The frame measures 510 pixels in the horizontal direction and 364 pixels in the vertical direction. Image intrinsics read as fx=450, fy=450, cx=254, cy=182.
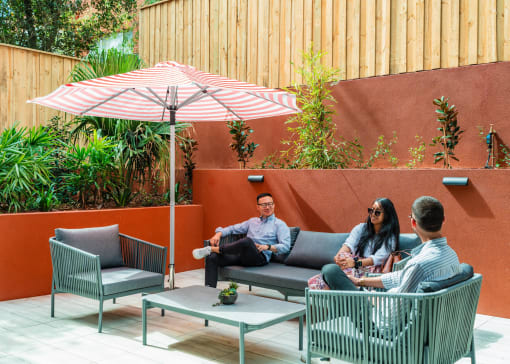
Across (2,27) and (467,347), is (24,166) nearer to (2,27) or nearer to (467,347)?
(467,347)

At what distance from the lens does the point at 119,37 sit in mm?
12906

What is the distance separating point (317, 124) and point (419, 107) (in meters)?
1.34

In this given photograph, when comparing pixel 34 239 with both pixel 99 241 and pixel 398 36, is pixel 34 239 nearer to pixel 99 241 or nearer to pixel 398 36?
pixel 99 241

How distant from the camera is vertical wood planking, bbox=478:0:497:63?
5.32 m

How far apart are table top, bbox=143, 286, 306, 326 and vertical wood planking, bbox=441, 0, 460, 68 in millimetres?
3843

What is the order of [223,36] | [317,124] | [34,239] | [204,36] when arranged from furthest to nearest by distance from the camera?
1. [204,36]
2. [223,36]
3. [317,124]
4. [34,239]

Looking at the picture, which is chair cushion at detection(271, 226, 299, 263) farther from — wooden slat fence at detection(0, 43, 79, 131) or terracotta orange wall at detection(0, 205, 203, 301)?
wooden slat fence at detection(0, 43, 79, 131)

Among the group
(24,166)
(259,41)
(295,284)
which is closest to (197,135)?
(259,41)

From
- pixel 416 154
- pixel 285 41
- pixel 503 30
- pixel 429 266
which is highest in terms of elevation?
pixel 285 41

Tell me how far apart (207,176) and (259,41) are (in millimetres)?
2482

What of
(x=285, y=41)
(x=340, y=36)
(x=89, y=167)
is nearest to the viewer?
(x=89, y=167)

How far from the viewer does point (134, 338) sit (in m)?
3.94

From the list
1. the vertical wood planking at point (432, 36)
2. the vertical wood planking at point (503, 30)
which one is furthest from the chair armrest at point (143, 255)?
the vertical wood planking at point (503, 30)

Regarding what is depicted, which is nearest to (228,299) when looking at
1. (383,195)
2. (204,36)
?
(383,195)
